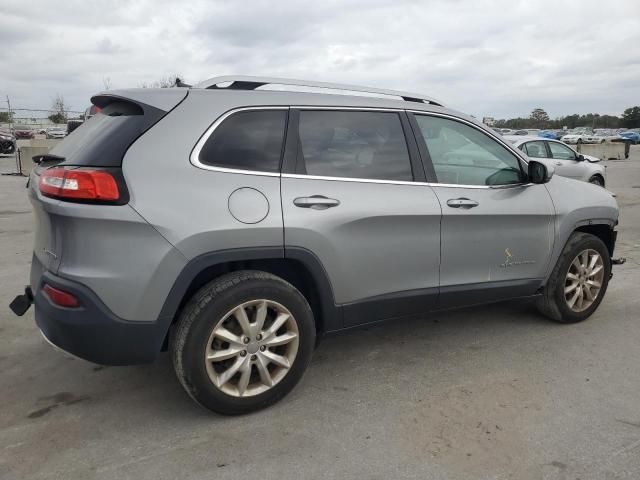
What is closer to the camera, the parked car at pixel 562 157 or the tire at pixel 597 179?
the parked car at pixel 562 157

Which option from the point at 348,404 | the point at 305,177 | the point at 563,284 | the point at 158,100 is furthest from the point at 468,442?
the point at 158,100

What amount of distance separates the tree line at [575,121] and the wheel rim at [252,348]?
91.8m

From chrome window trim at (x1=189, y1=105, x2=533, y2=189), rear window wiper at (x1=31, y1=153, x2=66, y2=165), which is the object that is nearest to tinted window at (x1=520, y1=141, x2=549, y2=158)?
chrome window trim at (x1=189, y1=105, x2=533, y2=189)

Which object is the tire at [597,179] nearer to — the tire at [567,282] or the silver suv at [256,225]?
the tire at [567,282]

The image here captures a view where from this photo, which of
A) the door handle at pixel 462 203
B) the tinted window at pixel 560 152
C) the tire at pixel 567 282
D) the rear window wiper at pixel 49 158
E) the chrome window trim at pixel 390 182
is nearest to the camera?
the rear window wiper at pixel 49 158

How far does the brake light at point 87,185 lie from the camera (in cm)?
257

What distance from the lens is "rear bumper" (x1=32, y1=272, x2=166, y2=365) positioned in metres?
2.59

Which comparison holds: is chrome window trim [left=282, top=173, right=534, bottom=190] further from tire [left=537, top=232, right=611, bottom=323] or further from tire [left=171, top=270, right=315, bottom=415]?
tire [left=537, top=232, right=611, bottom=323]

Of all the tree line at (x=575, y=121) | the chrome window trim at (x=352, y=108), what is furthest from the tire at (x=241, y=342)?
the tree line at (x=575, y=121)

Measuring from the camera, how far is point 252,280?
9.40ft

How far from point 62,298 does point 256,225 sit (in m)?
1.01

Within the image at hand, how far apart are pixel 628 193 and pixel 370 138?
13118 millimetres

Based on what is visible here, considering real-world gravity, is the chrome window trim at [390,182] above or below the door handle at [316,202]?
above

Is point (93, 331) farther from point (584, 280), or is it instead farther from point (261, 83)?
point (584, 280)
